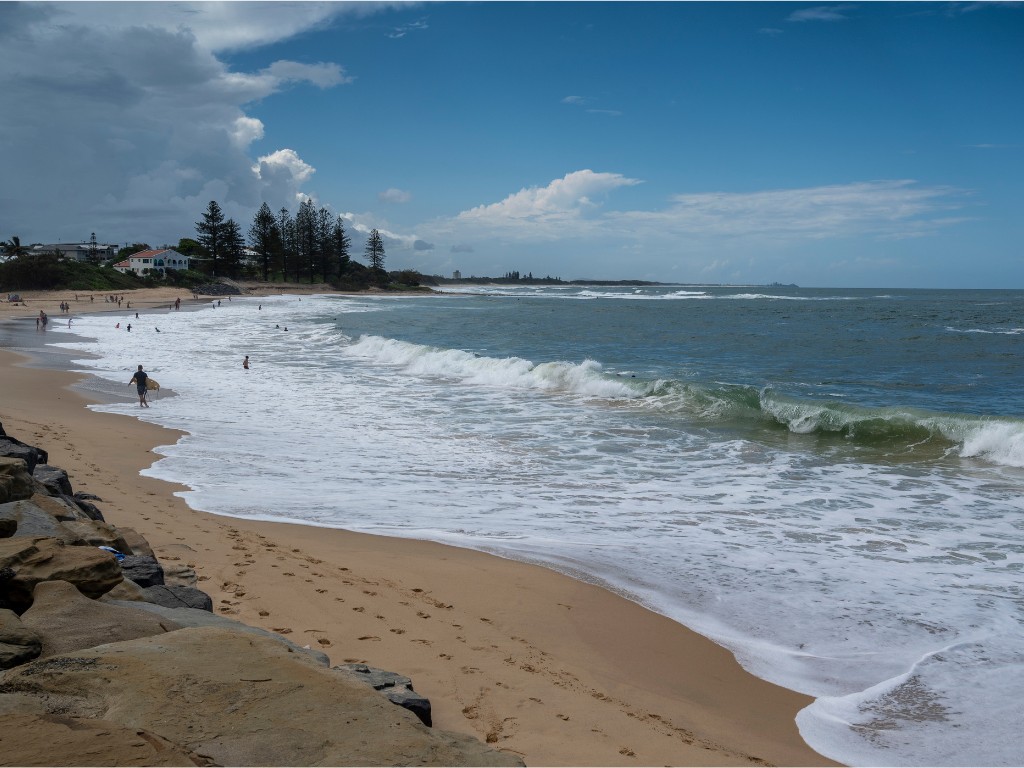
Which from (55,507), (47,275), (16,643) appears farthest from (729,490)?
(47,275)

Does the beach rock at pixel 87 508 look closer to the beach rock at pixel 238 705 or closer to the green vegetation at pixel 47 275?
the beach rock at pixel 238 705

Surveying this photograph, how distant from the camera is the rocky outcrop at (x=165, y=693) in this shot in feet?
8.16

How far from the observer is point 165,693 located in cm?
292

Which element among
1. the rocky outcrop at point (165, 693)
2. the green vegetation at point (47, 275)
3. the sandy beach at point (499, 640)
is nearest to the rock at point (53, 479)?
the sandy beach at point (499, 640)

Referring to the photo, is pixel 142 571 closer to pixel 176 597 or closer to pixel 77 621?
pixel 176 597

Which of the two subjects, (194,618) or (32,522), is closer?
(194,618)

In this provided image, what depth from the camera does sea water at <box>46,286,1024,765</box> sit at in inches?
213

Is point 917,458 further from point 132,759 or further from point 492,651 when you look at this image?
point 132,759

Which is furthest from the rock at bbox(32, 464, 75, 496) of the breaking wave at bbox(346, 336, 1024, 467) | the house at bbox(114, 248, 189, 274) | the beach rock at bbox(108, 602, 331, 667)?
the house at bbox(114, 248, 189, 274)

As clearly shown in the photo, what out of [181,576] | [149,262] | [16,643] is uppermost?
[149,262]

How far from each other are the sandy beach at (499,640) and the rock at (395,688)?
0.36 meters

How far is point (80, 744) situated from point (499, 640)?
3.51 m

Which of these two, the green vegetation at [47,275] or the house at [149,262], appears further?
the house at [149,262]

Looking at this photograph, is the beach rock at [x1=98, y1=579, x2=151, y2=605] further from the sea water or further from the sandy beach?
the sea water
